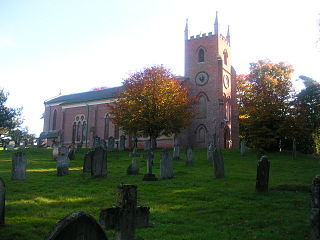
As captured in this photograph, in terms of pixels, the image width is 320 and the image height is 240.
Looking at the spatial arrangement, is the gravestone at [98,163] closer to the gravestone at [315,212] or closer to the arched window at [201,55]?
the gravestone at [315,212]

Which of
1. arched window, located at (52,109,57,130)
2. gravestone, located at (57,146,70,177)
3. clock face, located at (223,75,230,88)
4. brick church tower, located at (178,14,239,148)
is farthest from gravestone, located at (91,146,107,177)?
arched window, located at (52,109,57,130)

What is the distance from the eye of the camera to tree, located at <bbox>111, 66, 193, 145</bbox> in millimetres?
30642

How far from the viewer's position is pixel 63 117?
169 feet

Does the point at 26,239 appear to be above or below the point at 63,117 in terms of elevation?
below

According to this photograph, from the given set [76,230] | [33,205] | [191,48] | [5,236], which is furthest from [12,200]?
[191,48]

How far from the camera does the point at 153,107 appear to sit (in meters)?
30.9

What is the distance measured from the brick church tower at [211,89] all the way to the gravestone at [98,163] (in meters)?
25.1

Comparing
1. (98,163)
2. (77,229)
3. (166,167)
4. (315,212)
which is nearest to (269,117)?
(166,167)

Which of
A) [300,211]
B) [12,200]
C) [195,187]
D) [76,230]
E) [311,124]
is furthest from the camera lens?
[311,124]

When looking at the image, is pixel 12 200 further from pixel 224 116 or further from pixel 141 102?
pixel 224 116

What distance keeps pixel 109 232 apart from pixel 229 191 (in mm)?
5079

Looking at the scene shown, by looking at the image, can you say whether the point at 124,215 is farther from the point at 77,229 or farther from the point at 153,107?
the point at 153,107

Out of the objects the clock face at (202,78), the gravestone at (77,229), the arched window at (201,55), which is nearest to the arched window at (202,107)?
the clock face at (202,78)

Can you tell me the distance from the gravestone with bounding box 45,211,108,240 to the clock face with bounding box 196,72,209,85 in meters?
39.1
